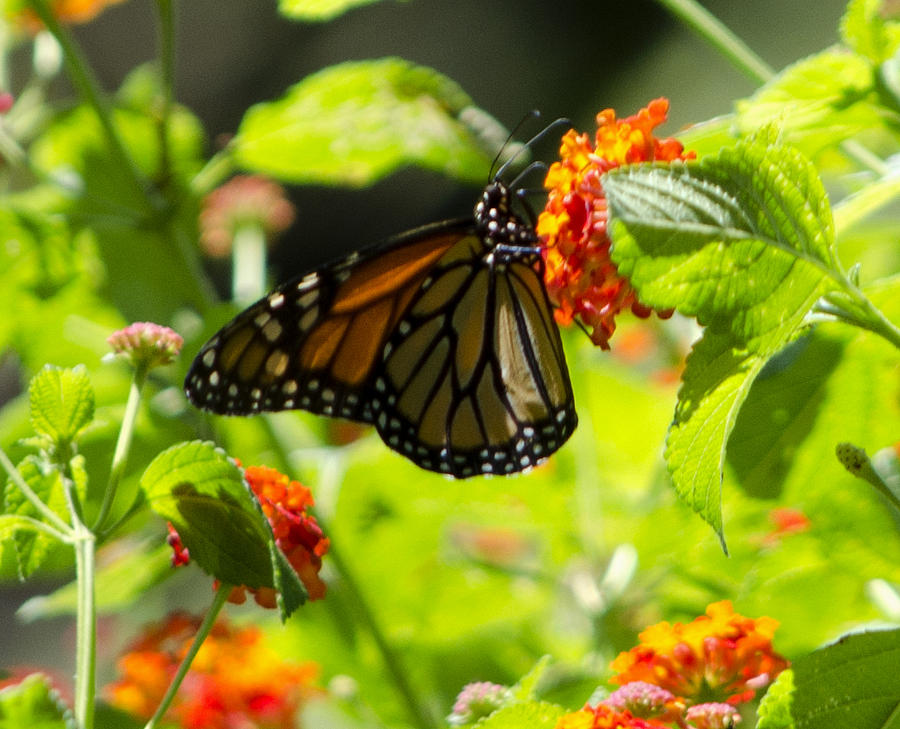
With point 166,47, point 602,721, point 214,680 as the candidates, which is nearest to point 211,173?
point 166,47

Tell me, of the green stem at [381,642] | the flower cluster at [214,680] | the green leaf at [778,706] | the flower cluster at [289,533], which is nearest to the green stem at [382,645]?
the green stem at [381,642]

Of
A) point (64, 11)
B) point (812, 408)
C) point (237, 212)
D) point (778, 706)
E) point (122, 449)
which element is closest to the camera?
point (778, 706)

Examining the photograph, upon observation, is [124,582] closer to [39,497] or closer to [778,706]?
[39,497]

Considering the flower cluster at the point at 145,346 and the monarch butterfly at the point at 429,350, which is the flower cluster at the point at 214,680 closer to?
the monarch butterfly at the point at 429,350

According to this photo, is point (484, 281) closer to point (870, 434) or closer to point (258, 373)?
point (258, 373)

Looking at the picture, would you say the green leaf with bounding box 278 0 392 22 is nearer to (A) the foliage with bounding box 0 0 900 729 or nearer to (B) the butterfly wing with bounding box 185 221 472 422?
(A) the foliage with bounding box 0 0 900 729

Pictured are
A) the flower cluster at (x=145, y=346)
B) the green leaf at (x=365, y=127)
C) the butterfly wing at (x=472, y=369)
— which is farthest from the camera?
the green leaf at (x=365, y=127)

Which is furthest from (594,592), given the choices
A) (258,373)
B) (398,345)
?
(258,373)
